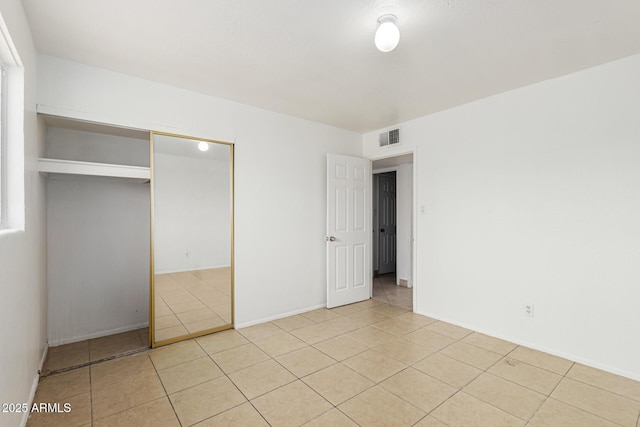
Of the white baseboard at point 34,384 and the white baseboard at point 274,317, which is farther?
the white baseboard at point 274,317

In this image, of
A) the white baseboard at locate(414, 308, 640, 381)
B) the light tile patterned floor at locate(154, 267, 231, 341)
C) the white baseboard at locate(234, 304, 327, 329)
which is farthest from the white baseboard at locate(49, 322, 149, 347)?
the white baseboard at locate(414, 308, 640, 381)

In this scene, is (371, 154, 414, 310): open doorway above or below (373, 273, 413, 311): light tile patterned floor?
above

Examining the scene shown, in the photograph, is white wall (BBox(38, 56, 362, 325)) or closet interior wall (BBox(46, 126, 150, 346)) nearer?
white wall (BBox(38, 56, 362, 325))

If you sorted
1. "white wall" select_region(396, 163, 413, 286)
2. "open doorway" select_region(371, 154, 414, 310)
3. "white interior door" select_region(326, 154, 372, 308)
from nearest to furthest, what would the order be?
"white interior door" select_region(326, 154, 372, 308), "open doorway" select_region(371, 154, 414, 310), "white wall" select_region(396, 163, 413, 286)

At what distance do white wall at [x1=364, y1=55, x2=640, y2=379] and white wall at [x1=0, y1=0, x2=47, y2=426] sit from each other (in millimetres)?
3740

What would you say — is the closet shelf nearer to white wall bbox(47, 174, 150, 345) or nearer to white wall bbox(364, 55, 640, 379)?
white wall bbox(47, 174, 150, 345)

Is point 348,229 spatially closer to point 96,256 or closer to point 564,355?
point 564,355

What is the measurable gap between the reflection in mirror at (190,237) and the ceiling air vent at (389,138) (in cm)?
219

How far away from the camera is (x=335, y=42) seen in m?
2.21

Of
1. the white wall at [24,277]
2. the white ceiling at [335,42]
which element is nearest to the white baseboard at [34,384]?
the white wall at [24,277]

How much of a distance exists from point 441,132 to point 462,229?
3.96ft

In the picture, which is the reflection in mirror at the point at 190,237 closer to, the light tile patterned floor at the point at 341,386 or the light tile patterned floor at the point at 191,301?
the light tile patterned floor at the point at 191,301

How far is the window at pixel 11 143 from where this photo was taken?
66.7 inches

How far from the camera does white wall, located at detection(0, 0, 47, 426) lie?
143cm
